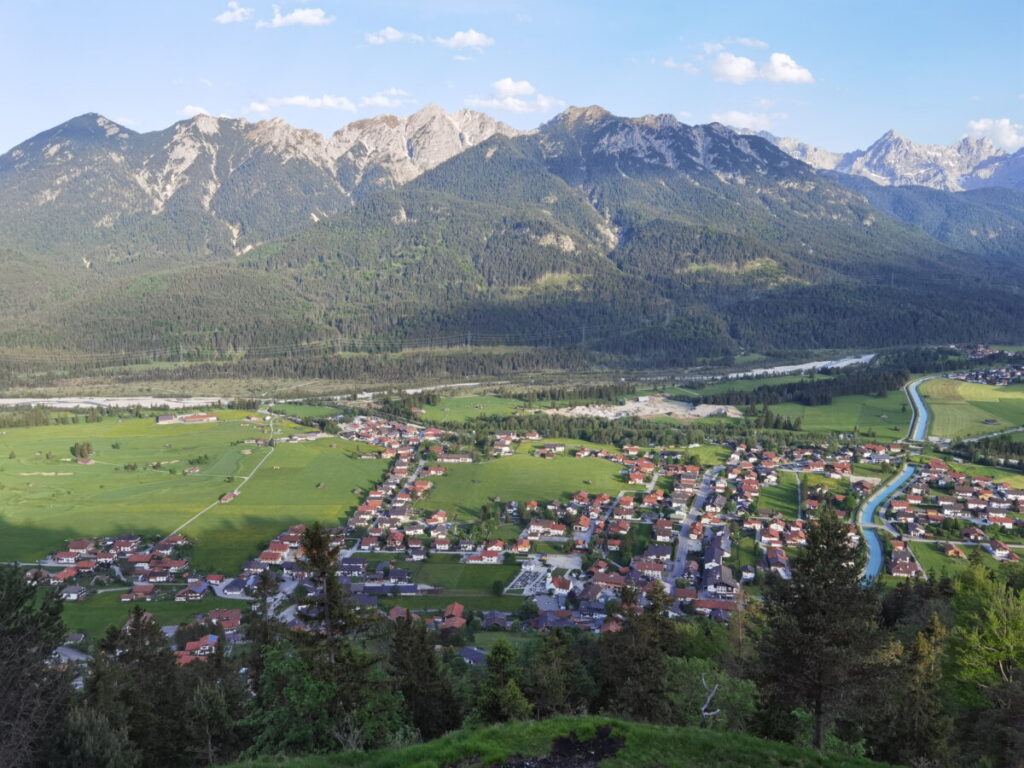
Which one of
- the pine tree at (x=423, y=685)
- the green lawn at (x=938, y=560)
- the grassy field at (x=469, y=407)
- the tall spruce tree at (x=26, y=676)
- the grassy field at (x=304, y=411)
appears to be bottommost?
the green lawn at (x=938, y=560)

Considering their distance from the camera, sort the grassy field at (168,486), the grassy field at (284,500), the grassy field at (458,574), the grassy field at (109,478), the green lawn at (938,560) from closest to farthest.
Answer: the green lawn at (938,560)
the grassy field at (458,574)
the grassy field at (284,500)
the grassy field at (168,486)
the grassy field at (109,478)

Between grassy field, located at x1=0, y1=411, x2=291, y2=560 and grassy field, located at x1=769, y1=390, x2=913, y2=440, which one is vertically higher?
grassy field, located at x1=0, y1=411, x2=291, y2=560

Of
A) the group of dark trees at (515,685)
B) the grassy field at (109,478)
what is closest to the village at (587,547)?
the grassy field at (109,478)

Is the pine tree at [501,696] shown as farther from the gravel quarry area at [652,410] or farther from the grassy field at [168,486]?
the gravel quarry area at [652,410]

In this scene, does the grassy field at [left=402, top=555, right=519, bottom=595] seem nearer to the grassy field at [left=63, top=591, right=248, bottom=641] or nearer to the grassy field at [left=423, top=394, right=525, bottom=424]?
the grassy field at [left=63, top=591, right=248, bottom=641]

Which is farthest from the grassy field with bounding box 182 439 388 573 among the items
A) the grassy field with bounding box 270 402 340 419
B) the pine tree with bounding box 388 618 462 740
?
the pine tree with bounding box 388 618 462 740

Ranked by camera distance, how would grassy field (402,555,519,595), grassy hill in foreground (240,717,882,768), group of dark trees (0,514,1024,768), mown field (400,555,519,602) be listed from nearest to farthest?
1. grassy hill in foreground (240,717,882,768)
2. group of dark trees (0,514,1024,768)
3. mown field (400,555,519,602)
4. grassy field (402,555,519,595)

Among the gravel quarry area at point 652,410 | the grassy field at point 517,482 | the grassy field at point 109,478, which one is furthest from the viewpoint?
the gravel quarry area at point 652,410
